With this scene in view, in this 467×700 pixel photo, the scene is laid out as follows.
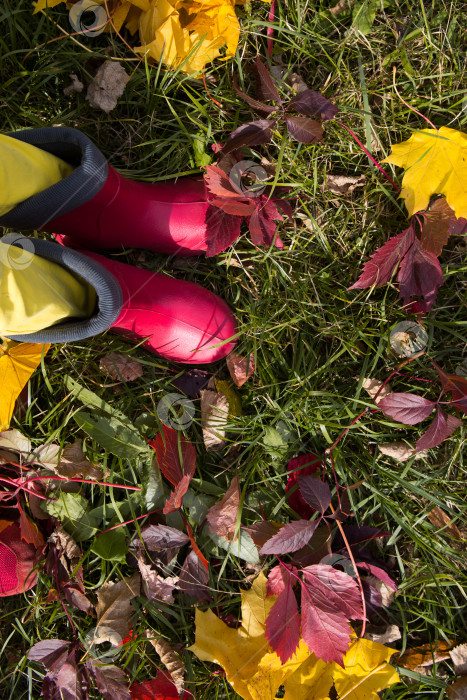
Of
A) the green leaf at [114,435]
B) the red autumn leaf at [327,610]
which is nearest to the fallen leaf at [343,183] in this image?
the green leaf at [114,435]

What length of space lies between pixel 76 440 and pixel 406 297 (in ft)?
3.21

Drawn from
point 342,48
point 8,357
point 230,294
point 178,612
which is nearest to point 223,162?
point 230,294

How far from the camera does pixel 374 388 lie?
4.60 ft

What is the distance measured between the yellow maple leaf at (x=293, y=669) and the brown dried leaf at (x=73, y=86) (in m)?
1.47

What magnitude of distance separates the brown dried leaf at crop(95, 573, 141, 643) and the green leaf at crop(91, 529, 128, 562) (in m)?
0.08

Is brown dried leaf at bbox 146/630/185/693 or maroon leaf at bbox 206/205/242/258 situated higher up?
maroon leaf at bbox 206/205/242/258

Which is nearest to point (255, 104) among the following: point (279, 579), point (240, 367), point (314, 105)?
point (314, 105)

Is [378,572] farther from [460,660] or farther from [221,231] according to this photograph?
[221,231]

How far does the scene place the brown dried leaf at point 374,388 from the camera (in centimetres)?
140

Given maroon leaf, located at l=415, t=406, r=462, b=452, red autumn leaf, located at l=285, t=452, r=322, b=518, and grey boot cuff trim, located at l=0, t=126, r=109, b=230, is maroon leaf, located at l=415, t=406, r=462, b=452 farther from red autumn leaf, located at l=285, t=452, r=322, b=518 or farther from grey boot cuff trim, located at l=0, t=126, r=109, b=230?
grey boot cuff trim, located at l=0, t=126, r=109, b=230

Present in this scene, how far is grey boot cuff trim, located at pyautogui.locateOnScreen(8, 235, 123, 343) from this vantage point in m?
1.15

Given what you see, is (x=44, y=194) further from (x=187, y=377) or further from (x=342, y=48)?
(x=342, y=48)

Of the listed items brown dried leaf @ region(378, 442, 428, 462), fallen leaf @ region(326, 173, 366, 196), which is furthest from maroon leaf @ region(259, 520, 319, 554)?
fallen leaf @ region(326, 173, 366, 196)

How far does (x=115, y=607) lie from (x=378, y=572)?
→ 71 centimetres
